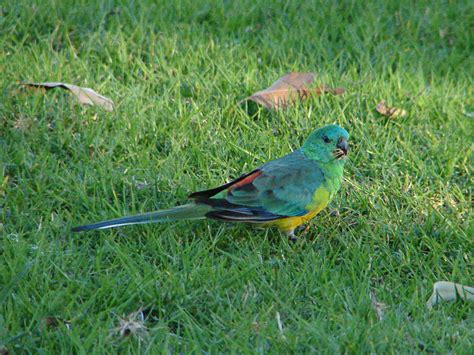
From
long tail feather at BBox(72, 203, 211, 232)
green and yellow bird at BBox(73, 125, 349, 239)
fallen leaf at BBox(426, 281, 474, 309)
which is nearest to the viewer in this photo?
fallen leaf at BBox(426, 281, 474, 309)

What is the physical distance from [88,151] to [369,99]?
1.73 m

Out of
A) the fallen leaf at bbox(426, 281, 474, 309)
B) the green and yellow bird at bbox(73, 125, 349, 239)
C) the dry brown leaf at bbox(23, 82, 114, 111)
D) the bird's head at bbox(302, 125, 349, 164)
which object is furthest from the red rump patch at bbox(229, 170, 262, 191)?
the dry brown leaf at bbox(23, 82, 114, 111)

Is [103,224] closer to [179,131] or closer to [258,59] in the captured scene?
[179,131]

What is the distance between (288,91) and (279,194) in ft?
3.97

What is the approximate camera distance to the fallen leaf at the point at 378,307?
3.40 meters

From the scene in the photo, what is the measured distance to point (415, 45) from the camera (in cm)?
572

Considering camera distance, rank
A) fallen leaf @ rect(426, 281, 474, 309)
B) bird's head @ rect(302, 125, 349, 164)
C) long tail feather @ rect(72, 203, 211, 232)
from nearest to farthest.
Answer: fallen leaf @ rect(426, 281, 474, 309) < long tail feather @ rect(72, 203, 211, 232) < bird's head @ rect(302, 125, 349, 164)

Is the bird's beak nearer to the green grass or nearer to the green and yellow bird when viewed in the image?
the green and yellow bird

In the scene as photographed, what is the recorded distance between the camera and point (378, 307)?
3.46 metres

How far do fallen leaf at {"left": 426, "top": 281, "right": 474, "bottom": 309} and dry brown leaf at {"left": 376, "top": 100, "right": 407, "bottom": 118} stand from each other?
1.61 metres

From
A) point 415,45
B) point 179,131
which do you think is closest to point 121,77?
point 179,131

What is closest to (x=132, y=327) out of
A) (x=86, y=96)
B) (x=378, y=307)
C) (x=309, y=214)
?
(x=378, y=307)

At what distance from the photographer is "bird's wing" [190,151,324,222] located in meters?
3.91

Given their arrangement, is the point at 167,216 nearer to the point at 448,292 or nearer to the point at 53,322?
the point at 53,322
